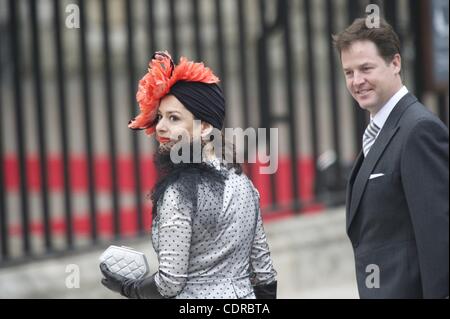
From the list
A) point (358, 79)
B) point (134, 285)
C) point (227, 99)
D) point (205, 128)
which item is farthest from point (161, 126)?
point (227, 99)

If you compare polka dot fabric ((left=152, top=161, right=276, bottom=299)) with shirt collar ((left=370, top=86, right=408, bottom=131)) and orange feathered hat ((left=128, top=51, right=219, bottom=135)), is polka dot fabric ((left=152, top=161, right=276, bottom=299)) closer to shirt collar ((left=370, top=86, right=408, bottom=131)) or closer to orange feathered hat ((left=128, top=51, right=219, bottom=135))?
orange feathered hat ((left=128, top=51, right=219, bottom=135))

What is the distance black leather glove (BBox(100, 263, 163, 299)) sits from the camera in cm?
344

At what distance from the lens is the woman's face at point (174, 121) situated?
3.42 m

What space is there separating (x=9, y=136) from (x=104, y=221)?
1.41 metres

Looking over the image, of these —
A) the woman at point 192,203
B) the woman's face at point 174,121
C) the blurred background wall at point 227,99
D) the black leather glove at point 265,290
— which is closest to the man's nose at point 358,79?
the woman at point 192,203

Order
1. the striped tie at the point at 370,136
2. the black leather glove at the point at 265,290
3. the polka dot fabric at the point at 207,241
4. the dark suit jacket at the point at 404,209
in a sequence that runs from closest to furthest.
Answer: the dark suit jacket at the point at 404,209, the polka dot fabric at the point at 207,241, the striped tie at the point at 370,136, the black leather glove at the point at 265,290

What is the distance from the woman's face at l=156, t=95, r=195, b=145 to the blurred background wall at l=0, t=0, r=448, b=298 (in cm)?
332

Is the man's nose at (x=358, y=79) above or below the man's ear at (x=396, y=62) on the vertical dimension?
below

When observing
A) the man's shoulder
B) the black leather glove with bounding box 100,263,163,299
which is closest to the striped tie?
the man's shoulder

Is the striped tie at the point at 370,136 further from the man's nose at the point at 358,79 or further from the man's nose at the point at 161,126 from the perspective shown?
the man's nose at the point at 161,126

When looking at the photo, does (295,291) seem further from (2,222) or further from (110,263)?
(110,263)

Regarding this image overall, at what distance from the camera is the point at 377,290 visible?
3.40 meters

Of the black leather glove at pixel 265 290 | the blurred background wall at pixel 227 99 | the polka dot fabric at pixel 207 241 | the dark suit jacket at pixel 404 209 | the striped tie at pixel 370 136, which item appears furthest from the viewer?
the blurred background wall at pixel 227 99

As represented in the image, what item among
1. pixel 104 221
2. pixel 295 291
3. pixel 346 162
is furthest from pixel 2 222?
pixel 346 162
